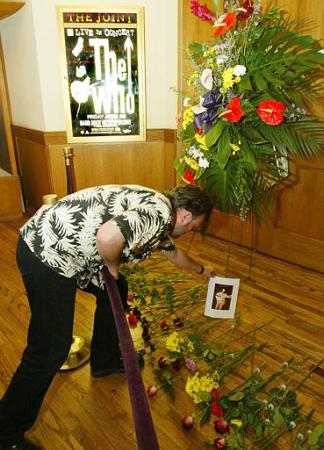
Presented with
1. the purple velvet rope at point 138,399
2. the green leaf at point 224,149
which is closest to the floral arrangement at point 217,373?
the purple velvet rope at point 138,399

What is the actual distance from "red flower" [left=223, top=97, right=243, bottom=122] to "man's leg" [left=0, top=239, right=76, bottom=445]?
104 cm

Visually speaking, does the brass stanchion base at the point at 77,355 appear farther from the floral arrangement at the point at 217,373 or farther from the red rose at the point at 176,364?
the red rose at the point at 176,364

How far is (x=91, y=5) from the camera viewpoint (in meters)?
3.08

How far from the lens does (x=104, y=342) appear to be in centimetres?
170

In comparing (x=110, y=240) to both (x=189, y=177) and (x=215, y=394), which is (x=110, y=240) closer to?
(x=215, y=394)

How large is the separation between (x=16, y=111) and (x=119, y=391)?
11.4ft

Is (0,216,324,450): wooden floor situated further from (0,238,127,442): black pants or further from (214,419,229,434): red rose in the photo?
(0,238,127,442): black pants

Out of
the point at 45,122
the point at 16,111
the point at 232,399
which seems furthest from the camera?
the point at 16,111

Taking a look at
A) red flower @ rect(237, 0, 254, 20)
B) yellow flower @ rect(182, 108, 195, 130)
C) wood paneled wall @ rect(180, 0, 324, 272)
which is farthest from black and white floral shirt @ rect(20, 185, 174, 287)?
wood paneled wall @ rect(180, 0, 324, 272)

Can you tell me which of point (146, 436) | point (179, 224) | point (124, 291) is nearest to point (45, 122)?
point (124, 291)

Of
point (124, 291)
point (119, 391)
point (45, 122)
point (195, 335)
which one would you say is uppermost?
point (45, 122)

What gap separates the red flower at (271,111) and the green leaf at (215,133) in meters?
0.19

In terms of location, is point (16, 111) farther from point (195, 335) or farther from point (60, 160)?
point (195, 335)

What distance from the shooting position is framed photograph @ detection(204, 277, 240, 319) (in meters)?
1.83
